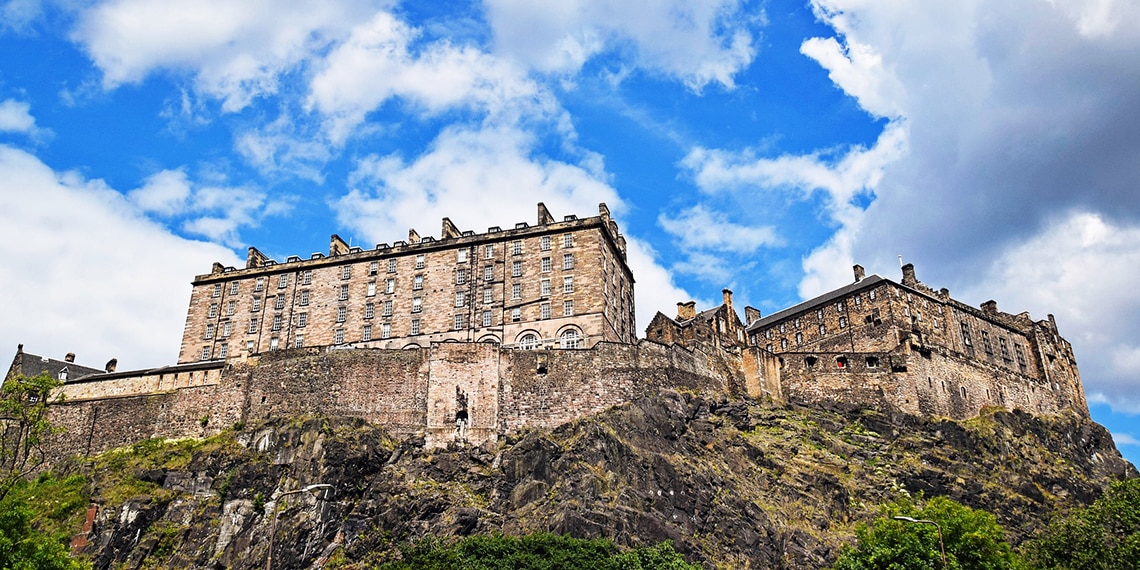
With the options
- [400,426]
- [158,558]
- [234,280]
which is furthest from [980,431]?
[234,280]

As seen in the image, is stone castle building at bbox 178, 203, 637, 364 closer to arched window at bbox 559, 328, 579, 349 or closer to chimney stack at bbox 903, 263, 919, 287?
arched window at bbox 559, 328, 579, 349

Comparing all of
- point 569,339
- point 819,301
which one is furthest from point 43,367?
point 819,301

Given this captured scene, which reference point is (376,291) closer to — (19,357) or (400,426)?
(400,426)

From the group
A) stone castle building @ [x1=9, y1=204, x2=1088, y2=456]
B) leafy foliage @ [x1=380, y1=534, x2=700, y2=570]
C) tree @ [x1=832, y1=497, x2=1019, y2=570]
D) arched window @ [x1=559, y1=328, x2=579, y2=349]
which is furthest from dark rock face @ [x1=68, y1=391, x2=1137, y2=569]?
arched window @ [x1=559, y1=328, x2=579, y2=349]

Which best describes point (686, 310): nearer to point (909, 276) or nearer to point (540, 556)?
point (909, 276)

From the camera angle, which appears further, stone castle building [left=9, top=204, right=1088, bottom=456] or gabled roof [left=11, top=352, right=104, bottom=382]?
gabled roof [left=11, top=352, right=104, bottom=382]

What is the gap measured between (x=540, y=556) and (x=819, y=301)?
4788 centimetres

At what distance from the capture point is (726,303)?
8681 cm

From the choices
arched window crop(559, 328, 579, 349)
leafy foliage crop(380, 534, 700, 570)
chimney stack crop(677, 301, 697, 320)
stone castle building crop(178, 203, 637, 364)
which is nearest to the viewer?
leafy foliage crop(380, 534, 700, 570)

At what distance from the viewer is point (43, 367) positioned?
256 feet

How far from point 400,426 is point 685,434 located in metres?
19.6

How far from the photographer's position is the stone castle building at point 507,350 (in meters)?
63.3

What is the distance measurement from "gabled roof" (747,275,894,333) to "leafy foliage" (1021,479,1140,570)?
29.1m

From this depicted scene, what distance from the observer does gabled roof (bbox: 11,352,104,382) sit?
76.6m
